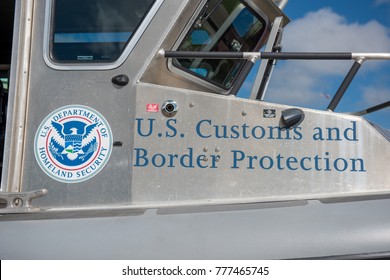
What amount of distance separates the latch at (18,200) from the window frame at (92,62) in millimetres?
653

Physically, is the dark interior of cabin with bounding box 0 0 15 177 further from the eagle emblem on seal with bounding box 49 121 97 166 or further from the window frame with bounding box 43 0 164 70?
the eagle emblem on seal with bounding box 49 121 97 166

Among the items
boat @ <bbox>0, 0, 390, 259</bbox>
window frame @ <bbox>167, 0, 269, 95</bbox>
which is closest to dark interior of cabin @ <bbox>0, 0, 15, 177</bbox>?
boat @ <bbox>0, 0, 390, 259</bbox>

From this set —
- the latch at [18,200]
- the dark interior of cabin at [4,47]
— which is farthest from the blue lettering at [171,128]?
the dark interior of cabin at [4,47]

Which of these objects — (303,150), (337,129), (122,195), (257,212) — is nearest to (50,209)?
(122,195)

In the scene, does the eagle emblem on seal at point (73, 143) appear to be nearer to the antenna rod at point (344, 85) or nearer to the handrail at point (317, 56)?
the handrail at point (317, 56)

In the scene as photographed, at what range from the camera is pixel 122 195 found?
2.49 m

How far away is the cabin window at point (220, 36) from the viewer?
286 cm

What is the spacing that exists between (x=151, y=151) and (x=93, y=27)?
75 cm

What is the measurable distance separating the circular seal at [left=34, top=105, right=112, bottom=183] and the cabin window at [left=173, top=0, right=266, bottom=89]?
0.58m

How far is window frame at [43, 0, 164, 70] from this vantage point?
261cm

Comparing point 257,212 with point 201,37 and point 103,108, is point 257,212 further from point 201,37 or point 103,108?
point 201,37

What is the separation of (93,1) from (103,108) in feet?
2.00

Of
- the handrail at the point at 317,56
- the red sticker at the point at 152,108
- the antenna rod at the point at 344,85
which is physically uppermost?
the handrail at the point at 317,56

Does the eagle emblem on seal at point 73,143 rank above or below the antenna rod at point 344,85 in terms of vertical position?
below
